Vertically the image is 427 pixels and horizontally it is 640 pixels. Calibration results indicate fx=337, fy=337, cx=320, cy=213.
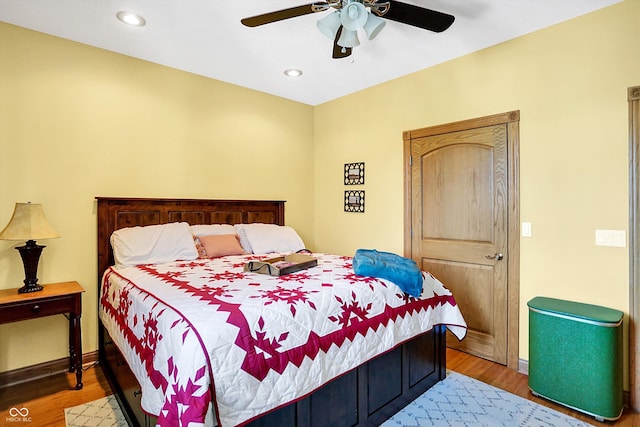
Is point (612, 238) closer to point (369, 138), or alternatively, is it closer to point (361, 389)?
point (361, 389)

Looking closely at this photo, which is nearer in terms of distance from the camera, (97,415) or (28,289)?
(97,415)

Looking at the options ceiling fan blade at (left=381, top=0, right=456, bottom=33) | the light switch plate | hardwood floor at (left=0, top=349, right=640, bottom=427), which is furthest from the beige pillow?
the light switch plate

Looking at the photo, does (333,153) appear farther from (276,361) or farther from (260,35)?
(276,361)

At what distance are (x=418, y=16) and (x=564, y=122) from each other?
4.89 ft

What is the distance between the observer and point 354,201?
4.21m

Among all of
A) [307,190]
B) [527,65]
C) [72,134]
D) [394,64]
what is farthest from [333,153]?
[72,134]

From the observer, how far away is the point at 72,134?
289 cm

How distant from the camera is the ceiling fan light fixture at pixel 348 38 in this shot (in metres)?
2.18

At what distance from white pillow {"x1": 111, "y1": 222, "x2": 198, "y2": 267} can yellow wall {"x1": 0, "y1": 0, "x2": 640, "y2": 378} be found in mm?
385

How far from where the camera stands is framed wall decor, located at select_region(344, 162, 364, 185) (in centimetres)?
412

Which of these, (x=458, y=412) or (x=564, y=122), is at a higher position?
(x=564, y=122)

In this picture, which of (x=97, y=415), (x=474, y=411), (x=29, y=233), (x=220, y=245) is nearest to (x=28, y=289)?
(x=29, y=233)

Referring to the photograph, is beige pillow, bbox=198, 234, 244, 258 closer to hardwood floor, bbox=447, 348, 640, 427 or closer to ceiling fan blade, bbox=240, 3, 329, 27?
ceiling fan blade, bbox=240, 3, 329, 27

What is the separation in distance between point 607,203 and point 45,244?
4332mm
